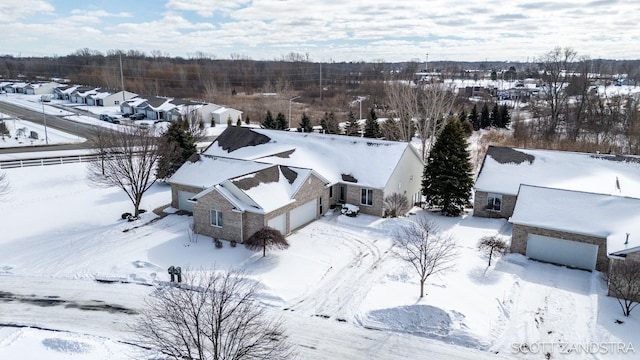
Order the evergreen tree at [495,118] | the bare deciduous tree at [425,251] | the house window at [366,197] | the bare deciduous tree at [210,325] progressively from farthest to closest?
the evergreen tree at [495,118]
the house window at [366,197]
the bare deciduous tree at [425,251]
the bare deciduous tree at [210,325]

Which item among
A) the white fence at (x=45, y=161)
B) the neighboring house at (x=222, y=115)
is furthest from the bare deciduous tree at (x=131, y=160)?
the neighboring house at (x=222, y=115)

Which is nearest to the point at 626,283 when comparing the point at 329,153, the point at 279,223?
the point at 279,223

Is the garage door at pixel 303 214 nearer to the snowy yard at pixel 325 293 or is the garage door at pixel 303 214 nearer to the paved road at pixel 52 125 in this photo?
the snowy yard at pixel 325 293

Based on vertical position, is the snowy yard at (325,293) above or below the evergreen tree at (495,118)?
below

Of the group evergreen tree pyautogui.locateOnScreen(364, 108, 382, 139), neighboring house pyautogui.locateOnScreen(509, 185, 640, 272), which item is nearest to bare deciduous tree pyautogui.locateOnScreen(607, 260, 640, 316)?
neighboring house pyautogui.locateOnScreen(509, 185, 640, 272)

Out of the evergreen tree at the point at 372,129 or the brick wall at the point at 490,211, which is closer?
the brick wall at the point at 490,211

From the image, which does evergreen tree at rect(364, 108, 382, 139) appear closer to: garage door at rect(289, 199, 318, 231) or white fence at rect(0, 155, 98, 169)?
garage door at rect(289, 199, 318, 231)
